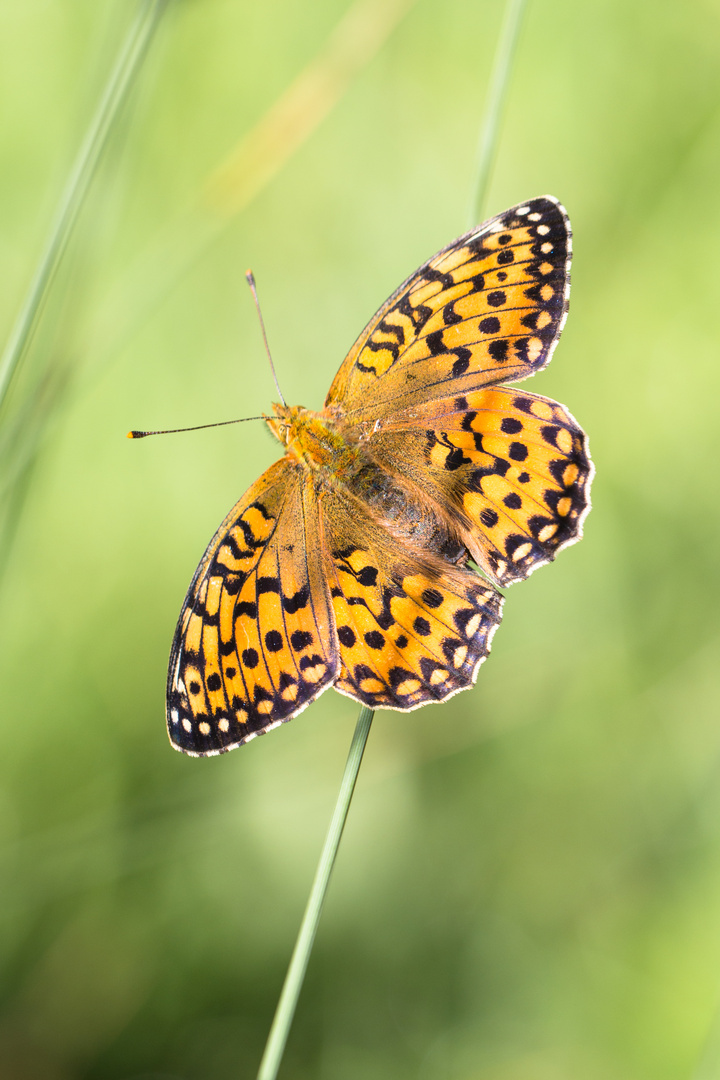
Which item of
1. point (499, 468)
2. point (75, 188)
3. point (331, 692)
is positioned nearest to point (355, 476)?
point (499, 468)

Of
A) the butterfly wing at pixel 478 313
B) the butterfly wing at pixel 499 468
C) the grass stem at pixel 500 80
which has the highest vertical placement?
the grass stem at pixel 500 80

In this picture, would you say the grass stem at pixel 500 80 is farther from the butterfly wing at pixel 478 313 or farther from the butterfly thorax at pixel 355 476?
the butterfly thorax at pixel 355 476

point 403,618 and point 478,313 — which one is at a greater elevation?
point 478,313

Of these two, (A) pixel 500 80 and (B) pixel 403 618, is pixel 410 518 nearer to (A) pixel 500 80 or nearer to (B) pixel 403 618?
(B) pixel 403 618

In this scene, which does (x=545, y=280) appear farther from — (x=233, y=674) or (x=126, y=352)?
(x=126, y=352)

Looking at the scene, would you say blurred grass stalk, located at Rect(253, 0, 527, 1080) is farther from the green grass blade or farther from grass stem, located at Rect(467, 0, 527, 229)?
the green grass blade

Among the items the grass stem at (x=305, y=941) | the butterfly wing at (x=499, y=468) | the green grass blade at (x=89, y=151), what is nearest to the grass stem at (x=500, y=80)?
the butterfly wing at (x=499, y=468)

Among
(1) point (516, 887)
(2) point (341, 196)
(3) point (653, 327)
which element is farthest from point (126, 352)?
(1) point (516, 887)
